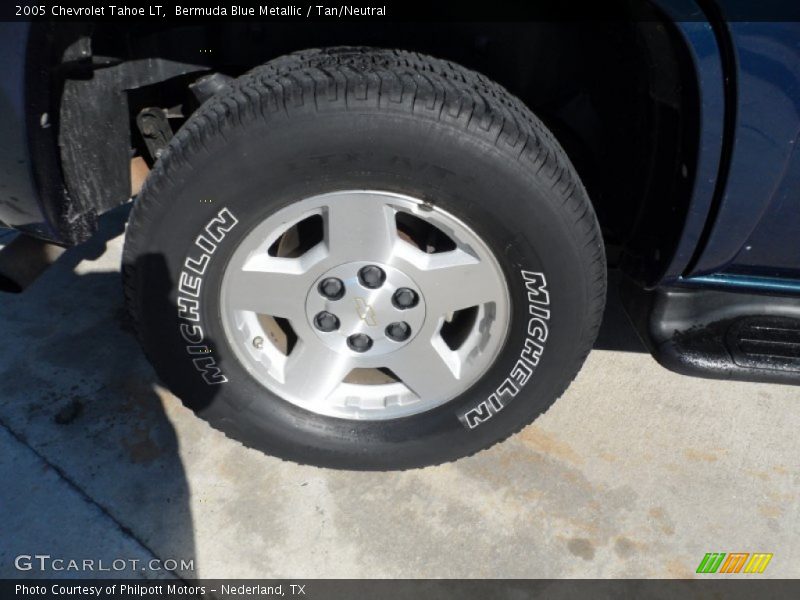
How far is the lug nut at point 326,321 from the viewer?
75.9 inches

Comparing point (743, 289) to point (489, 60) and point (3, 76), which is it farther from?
point (3, 76)

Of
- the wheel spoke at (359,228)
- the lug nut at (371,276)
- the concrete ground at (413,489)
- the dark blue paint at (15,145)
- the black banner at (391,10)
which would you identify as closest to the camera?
the black banner at (391,10)

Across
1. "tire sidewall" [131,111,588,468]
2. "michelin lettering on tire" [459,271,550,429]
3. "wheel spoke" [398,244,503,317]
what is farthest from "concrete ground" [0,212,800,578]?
"wheel spoke" [398,244,503,317]

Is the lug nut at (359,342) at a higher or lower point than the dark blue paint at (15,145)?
lower

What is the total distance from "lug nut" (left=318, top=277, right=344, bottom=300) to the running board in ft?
3.03

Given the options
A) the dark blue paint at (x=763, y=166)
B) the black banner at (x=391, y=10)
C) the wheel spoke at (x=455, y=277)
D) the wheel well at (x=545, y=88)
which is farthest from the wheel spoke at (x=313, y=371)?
the dark blue paint at (x=763, y=166)

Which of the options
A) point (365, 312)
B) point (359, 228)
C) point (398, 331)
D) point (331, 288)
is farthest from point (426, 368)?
point (359, 228)

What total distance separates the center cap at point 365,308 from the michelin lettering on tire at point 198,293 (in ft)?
0.95

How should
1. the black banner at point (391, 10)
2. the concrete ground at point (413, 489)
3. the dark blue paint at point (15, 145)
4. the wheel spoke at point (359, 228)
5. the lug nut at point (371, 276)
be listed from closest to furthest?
the black banner at point (391, 10) → the dark blue paint at point (15, 145) → the wheel spoke at point (359, 228) → the lug nut at point (371, 276) → the concrete ground at point (413, 489)

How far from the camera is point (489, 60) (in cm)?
213

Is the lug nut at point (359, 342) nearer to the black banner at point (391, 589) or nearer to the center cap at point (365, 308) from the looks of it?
the center cap at point (365, 308)

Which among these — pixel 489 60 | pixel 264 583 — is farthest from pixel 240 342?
pixel 489 60

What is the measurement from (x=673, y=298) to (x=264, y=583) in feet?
4.62

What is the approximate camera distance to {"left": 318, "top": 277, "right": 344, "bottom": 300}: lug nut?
1.87 metres
